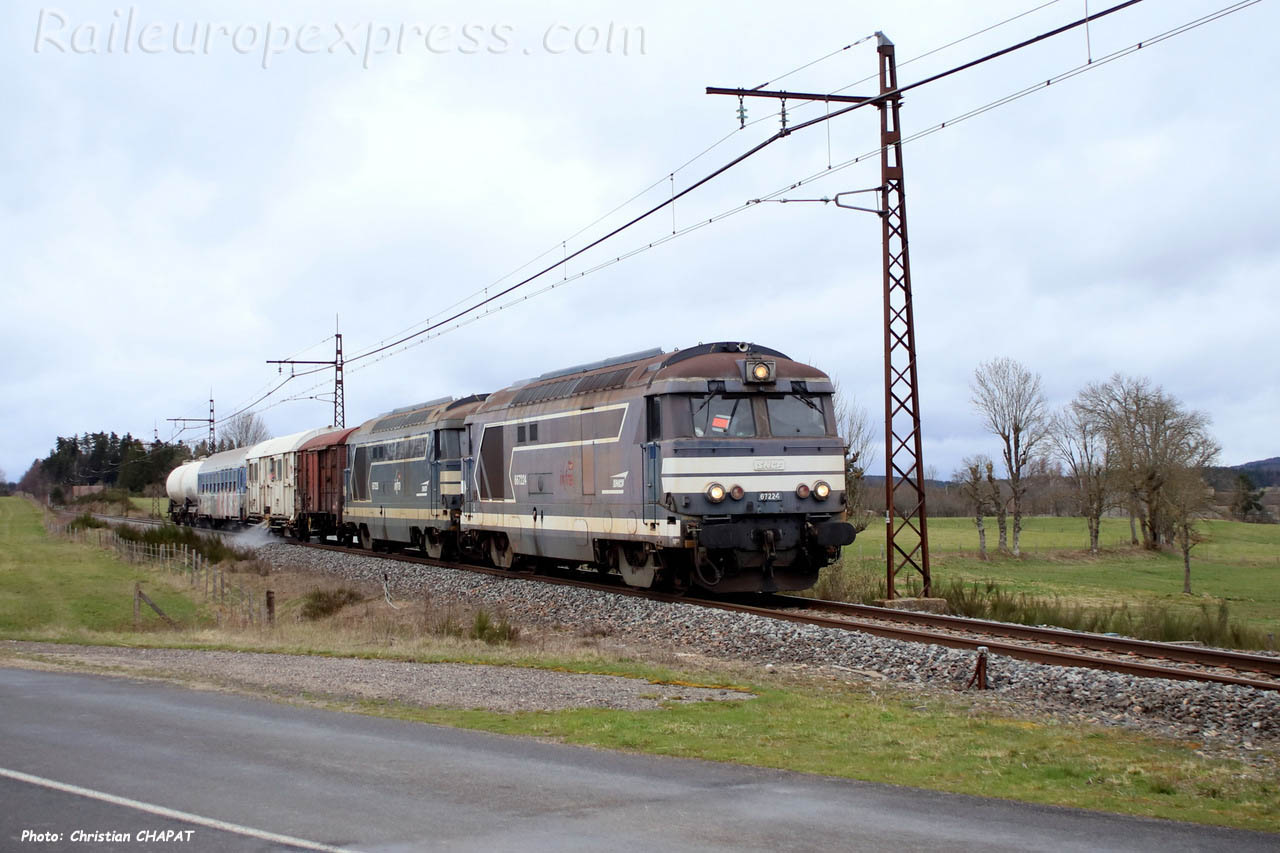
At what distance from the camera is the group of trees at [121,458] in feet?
359

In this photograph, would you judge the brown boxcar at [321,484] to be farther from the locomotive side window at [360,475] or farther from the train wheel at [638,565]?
the train wheel at [638,565]

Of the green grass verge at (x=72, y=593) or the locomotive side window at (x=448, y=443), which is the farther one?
the locomotive side window at (x=448, y=443)

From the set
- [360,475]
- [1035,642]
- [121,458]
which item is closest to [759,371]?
[1035,642]

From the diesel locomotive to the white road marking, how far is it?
11.1 meters

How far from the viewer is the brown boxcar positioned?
129ft

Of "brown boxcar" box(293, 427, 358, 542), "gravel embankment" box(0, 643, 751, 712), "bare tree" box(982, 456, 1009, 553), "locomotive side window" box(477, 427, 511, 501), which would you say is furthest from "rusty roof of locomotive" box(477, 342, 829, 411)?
"bare tree" box(982, 456, 1009, 553)

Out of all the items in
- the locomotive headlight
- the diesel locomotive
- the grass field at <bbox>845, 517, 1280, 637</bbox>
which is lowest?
the grass field at <bbox>845, 517, 1280, 637</bbox>

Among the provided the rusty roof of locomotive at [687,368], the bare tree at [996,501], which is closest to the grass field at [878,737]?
the rusty roof of locomotive at [687,368]

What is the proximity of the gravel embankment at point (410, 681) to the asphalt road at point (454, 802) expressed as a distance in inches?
81.5

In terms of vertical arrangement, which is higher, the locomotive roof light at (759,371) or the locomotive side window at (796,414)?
the locomotive roof light at (759,371)

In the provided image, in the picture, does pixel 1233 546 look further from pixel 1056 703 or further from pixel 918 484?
pixel 1056 703

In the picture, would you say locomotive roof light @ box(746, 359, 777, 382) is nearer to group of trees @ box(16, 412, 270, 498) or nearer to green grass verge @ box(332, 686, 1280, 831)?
green grass verge @ box(332, 686, 1280, 831)

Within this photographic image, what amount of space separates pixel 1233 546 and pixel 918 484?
191 feet

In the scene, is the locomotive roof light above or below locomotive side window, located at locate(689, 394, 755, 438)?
above
